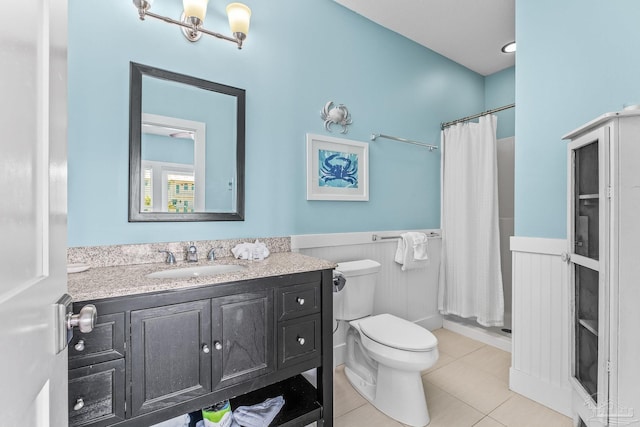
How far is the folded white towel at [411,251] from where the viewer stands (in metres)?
2.45

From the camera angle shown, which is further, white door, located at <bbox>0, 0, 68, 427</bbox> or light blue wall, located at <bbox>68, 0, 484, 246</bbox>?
Answer: light blue wall, located at <bbox>68, 0, 484, 246</bbox>

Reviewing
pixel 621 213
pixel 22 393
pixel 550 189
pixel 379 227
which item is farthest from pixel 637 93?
pixel 22 393

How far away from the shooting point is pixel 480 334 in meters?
2.59

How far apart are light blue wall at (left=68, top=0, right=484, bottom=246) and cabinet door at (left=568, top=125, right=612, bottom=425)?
4.07 feet

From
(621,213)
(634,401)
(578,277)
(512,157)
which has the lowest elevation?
(634,401)

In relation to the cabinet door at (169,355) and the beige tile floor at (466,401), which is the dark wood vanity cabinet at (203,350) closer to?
the cabinet door at (169,355)

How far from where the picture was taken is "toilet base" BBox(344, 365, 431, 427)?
1621 millimetres

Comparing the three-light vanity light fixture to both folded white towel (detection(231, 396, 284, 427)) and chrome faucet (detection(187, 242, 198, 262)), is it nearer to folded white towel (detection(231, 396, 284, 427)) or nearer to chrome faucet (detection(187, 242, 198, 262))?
chrome faucet (detection(187, 242, 198, 262))

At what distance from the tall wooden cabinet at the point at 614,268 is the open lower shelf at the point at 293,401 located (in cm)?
125

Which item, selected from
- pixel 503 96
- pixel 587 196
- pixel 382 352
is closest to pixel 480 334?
pixel 382 352

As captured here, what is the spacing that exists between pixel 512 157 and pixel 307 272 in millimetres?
2398

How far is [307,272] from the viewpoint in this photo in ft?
4.82

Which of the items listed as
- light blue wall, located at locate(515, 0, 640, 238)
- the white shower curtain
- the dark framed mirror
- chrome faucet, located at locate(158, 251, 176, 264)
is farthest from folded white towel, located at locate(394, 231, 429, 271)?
chrome faucet, located at locate(158, 251, 176, 264)

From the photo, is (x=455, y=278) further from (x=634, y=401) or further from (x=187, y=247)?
(x=187, y=247)
